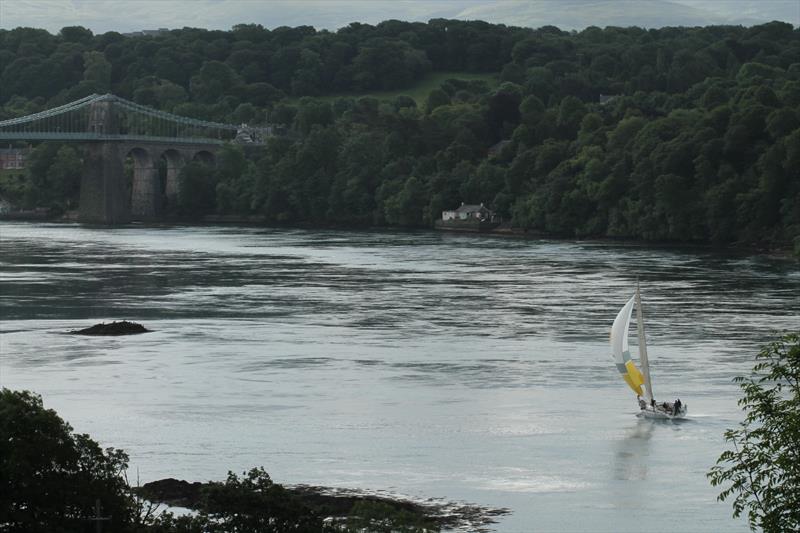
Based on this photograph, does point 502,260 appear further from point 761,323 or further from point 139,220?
point 139,220

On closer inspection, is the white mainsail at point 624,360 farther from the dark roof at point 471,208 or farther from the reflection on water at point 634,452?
the dark roof at point 471,208

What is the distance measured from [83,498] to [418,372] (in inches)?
1008

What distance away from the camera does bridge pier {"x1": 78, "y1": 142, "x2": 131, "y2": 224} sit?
6727 inches

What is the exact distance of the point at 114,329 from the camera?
59.4 m

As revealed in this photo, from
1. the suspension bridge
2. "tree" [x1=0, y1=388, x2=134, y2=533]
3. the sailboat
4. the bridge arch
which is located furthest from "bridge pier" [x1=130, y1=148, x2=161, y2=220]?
"tree" [x1=0, y1=388, x2=134, y2=533]

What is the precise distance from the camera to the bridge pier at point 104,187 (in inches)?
6727

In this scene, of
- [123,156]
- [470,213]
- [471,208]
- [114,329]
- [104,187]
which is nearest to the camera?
[114,329]

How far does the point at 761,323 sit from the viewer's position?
60.2 metres

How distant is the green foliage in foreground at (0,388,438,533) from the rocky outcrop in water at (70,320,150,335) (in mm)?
34647

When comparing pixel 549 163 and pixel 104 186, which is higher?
pixel 549 163

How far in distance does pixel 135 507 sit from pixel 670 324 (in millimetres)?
38825

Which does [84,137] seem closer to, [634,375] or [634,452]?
[634,375]

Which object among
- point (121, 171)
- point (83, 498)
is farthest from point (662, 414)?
point (121, 171)

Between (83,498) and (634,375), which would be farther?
(634,375)
